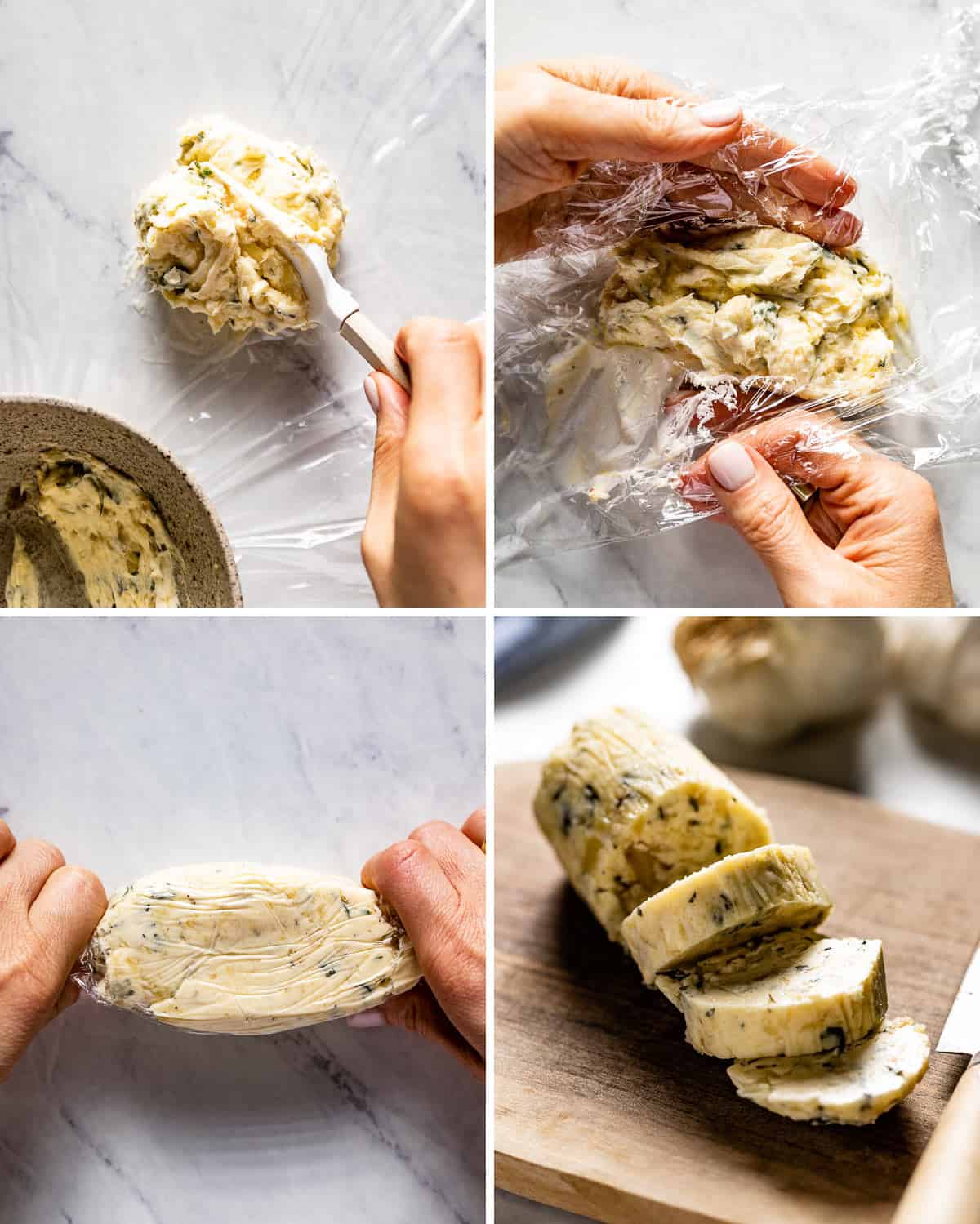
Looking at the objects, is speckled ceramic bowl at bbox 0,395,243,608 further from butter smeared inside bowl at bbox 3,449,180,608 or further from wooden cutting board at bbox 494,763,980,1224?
wooden cutting board at bbox 494,763,980,1224

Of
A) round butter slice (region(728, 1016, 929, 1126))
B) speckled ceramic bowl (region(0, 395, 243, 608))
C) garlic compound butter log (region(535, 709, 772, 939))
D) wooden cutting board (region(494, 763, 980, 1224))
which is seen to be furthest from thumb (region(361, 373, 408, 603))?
round butter slice (region(728, 1016, 929, 1126))

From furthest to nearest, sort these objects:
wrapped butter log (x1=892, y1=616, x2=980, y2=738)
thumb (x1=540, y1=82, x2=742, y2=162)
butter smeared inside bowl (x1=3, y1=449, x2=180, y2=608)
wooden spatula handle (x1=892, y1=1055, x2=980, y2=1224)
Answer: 1. wrapped butter log (x1=892, y1=616, x2=980, y2=738)
2. butter smeared inside bowl (x1=3, y1=449, x2=180, y2=608)
3. thumb (x1=540, y1=82, x2=742, y2=162)
4. wooden spatula handle (x1=892, y1=1055, x2=980, y2=1224)

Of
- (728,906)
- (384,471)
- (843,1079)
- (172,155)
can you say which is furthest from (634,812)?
(172,155)

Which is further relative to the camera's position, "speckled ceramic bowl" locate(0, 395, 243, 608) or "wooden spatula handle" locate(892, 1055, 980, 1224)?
"speckled ceramic bowl" locate(0, 395, 243, 608)

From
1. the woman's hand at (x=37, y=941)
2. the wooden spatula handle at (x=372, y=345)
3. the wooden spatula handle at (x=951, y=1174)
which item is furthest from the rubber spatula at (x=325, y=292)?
the wooden spatula handle at (x=951, y=1174)

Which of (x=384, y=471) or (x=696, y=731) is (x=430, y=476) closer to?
(x=384, y=471)

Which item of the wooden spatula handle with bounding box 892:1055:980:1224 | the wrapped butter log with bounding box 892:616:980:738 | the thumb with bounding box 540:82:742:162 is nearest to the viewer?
the wooden spatula handle with bounding box 892:1055:980:1224

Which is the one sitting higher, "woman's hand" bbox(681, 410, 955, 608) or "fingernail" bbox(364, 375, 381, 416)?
"fingernail" bbox(364, 375, 381, 416)
